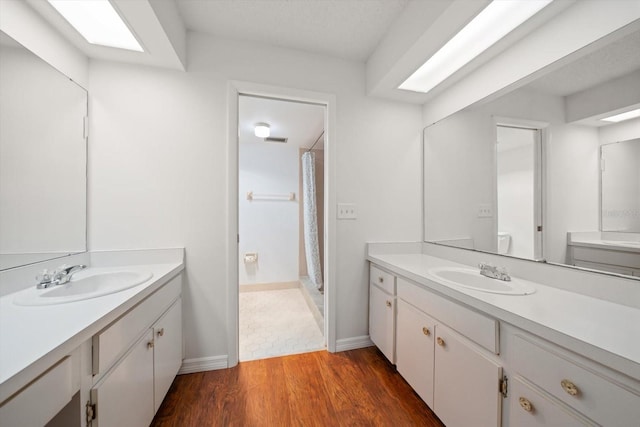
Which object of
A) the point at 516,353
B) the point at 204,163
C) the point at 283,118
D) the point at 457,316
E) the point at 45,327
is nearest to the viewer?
the point at 45,327

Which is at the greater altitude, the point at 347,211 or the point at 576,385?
the point at 347,211

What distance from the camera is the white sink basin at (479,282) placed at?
3.56 ft

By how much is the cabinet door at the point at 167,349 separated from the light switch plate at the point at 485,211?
2.03 meters

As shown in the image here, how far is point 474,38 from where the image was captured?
4.56 ft

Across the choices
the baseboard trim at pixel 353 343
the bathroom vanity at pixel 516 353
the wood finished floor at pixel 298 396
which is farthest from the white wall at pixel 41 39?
the baseboard trim at pixel 353 343

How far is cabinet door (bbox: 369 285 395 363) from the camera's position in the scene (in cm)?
160

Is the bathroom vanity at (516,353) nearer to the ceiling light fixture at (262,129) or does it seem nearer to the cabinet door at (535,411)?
the cabinet door at (535,411)

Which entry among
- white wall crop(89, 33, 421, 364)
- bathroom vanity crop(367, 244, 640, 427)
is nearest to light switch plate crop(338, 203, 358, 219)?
white wall crop(89, 33, 421, 364)

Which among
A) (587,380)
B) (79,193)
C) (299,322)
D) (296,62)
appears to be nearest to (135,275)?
(79,193)

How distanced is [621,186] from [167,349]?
232cm

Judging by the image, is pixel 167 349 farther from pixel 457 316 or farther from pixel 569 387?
pixel 569 387

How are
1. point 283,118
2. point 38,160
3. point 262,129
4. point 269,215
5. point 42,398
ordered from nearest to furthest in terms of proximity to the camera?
point 42,398
point 38,160
point 283,118
point 262,129
point 269,215

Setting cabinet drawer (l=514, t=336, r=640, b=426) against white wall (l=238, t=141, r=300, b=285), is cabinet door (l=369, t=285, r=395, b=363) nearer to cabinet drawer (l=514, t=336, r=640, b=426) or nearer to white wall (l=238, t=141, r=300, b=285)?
cabinet drawer (l=514, t=336, r=640, b=426)

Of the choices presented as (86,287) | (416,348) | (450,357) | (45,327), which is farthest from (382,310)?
(86,287)
